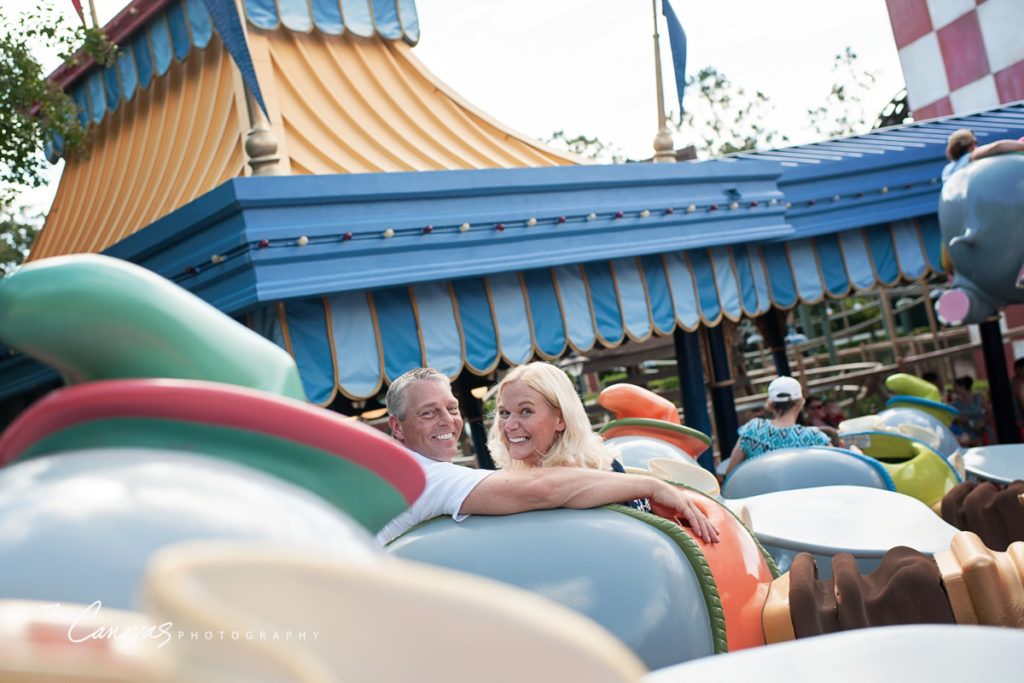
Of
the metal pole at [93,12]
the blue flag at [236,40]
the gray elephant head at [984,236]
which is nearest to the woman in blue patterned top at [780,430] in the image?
the gray elephant head at [984,236]

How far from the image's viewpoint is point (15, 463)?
81 cm

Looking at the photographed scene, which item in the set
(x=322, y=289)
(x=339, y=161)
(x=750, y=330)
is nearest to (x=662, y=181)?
(x=339, y=161)

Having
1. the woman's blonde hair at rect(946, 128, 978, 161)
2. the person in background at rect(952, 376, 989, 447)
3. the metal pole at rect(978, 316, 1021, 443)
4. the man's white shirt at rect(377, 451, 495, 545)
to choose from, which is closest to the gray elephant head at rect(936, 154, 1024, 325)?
the woman's blonde hair at rect(946, 128, 978, 161)

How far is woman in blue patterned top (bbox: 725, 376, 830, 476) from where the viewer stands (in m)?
4.48

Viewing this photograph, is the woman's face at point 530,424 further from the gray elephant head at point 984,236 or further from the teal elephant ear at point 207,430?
the gray elephant head at point 984,236

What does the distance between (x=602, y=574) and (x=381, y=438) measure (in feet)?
3.72

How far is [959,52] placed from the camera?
10.3 m

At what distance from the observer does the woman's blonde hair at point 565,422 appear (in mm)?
2400

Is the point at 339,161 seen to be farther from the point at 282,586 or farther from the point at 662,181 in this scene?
the point at 282,586

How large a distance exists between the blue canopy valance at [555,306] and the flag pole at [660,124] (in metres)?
0.64

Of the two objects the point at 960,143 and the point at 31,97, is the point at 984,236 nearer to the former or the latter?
the point at 960,143

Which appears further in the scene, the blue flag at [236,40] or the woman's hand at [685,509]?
the blue flag at [236,40]

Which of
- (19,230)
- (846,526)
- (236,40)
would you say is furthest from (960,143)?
(19,230)

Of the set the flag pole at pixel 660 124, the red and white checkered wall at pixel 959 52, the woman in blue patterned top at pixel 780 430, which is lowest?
the woman in blue patterned top at pixel 780 430
